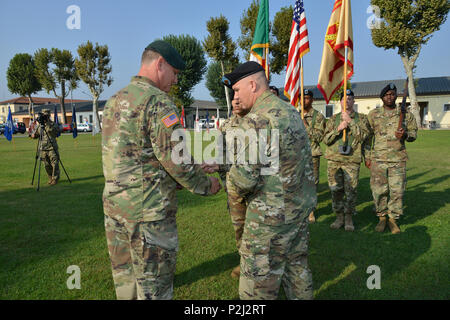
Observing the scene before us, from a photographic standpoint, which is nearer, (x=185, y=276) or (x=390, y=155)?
(x=185, y=276)

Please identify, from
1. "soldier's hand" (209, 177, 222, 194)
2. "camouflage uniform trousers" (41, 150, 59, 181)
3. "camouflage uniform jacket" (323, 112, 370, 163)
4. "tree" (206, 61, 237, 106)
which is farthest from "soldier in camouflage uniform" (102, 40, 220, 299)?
"tree" (206, 61, 237, 106)

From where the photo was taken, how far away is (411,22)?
30984 millimetres

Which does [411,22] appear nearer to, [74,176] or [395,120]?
[395,120]

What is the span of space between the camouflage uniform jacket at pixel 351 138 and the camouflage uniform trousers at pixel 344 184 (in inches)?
4.8

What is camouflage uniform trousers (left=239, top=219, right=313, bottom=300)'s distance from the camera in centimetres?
234

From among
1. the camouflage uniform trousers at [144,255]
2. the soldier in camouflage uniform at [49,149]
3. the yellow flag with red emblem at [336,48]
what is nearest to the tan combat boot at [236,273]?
the camouflage uniform trousers at [144,255]

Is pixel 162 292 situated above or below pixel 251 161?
below

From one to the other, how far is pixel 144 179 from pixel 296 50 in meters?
5.25

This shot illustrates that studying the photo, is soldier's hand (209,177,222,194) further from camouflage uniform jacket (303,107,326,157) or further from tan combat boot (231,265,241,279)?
camouflage uniform jacket (303,107,326,157)

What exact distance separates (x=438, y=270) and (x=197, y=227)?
3866mm

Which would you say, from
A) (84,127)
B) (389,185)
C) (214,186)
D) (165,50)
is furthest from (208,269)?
(84,127)
